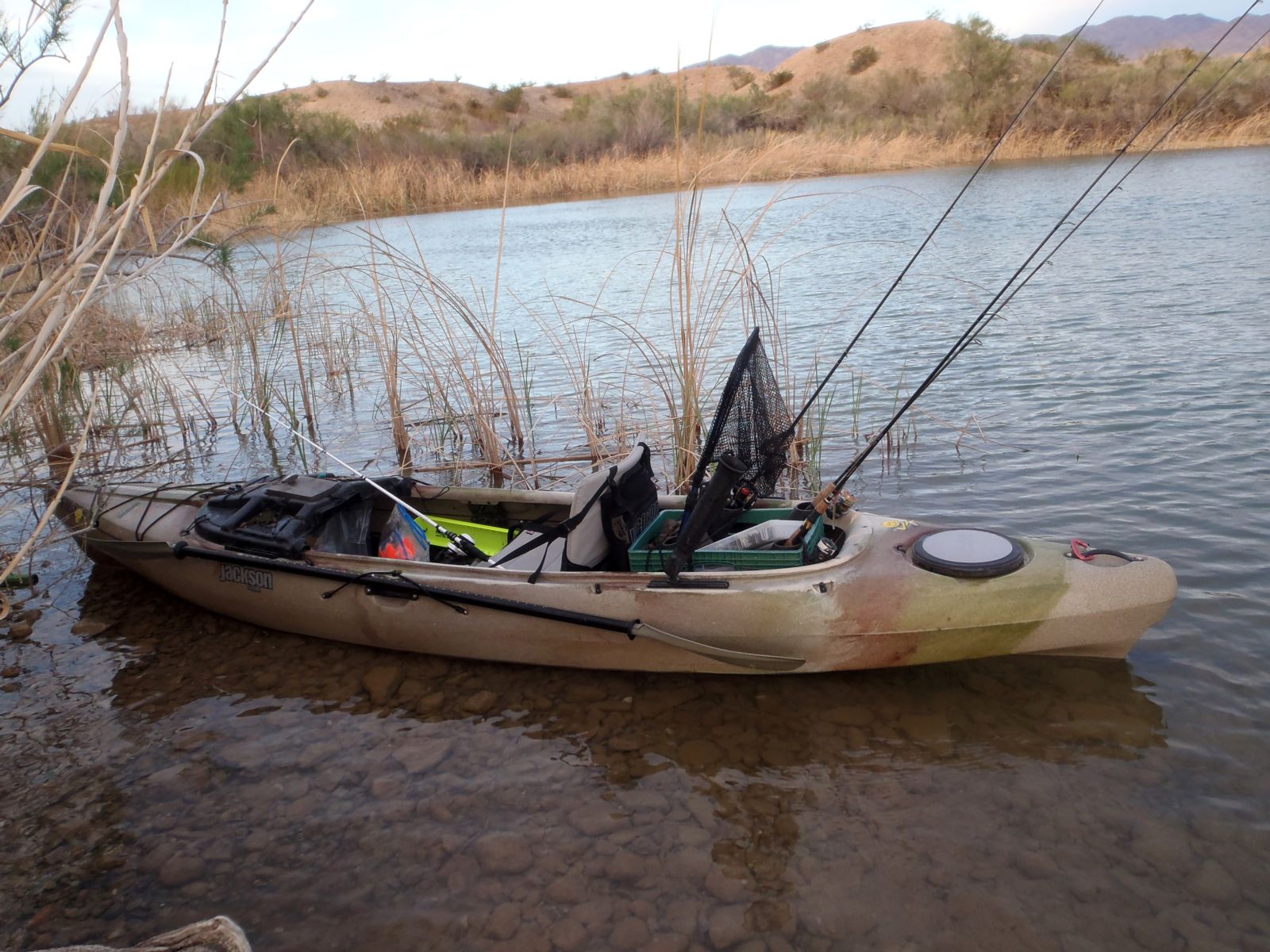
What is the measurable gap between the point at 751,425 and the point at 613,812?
1.80 meters

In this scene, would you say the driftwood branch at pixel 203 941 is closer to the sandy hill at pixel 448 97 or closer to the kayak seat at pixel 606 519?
the kayak seat at pixel 606 519

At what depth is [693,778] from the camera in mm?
3588

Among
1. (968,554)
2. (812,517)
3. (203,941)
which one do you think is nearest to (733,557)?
(812,517)

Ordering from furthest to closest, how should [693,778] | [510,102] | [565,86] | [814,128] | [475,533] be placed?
[565,86] → [510,102] → [814,128] → [475,533] → [693,778]

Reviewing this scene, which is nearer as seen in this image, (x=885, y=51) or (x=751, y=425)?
(x=751, y=425)

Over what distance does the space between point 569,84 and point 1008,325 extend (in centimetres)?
6836

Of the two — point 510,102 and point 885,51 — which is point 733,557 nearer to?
point 510,102

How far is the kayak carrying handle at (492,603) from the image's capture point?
155 inches

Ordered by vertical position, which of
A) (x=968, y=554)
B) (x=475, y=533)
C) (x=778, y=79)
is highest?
(x=778, y=79)

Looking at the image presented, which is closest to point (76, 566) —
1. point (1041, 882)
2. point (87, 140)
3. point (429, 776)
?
point (429, 776)

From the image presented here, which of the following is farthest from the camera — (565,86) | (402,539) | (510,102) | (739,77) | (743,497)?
(565,86)

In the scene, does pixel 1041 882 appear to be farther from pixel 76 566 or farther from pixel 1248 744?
pixel 76 566

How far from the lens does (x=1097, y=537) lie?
197 inches

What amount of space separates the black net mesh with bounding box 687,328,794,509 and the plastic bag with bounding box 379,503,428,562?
5.11ft
